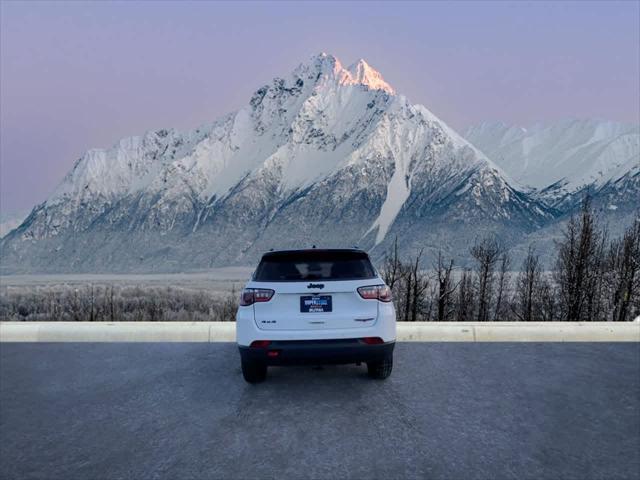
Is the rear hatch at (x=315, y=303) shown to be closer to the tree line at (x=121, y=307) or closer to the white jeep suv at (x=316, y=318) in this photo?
the white jeep suv at (x=316, y=318)

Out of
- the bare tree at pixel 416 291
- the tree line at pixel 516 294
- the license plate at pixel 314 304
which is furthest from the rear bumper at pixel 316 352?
the bare tree at pixel 416 291

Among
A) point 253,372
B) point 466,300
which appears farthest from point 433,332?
point 466,300

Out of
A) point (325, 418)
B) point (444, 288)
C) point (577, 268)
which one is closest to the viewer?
point (325, 418)

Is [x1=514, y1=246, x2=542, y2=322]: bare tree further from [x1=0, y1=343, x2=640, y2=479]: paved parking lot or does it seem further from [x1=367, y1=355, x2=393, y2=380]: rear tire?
[x1=367, y1=355, x2=393, y2=380]: rear tire

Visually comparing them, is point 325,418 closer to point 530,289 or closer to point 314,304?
point 314,304

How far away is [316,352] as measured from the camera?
5.27 m

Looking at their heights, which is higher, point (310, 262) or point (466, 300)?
point (310, 262)

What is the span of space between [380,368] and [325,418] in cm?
128

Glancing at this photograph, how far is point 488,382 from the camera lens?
6.19 meters

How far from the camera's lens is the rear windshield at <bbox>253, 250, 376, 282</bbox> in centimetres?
557

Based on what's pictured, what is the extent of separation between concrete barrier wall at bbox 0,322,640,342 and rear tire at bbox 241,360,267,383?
8.72 feet

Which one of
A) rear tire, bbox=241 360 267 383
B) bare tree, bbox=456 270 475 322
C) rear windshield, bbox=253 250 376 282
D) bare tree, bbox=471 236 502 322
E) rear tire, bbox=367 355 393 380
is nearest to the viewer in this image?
rear windshield, bbox=253 250 376 282

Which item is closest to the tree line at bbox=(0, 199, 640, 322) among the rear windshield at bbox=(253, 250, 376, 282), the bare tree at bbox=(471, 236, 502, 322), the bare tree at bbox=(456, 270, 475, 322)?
the bare tree at bbox=(471, 236, 502, 322)

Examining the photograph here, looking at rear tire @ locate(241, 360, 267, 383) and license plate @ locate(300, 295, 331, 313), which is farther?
rear tire @ locate(241, 360, 267, 383)
